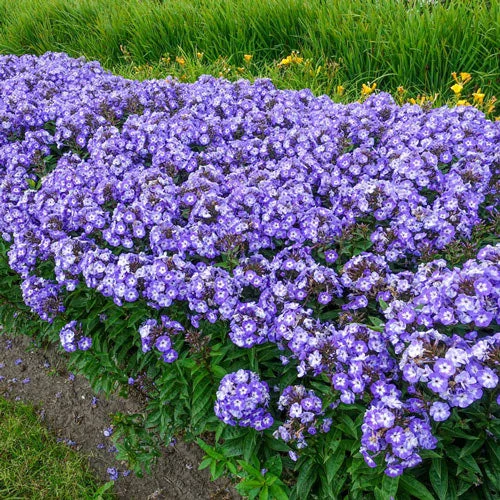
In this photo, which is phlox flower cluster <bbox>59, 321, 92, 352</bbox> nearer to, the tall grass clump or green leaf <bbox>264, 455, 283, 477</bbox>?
green leaf <bbox>264, 455, 283, 477</bbox>

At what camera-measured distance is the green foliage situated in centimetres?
337

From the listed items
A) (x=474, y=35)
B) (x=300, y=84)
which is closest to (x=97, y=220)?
(x=300, y=84)

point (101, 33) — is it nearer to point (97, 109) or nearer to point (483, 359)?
point (97, 109)

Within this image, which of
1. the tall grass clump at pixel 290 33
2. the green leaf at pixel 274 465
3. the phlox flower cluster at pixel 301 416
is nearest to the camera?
the phlox flower cluster at pixel 301 416

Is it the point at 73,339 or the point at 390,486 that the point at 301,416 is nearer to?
the point at 390,486

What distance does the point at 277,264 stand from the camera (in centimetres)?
270

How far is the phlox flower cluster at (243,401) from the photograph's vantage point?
2295 mm

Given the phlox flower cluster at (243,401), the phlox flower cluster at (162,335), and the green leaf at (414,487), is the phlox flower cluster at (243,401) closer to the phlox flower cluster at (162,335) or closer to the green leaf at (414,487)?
the phlox flower cluster at (162,335)

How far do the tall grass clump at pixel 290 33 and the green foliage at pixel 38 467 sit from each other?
4466mm

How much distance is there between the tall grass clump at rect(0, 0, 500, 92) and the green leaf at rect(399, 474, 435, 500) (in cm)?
429

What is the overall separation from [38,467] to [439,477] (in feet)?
8.45

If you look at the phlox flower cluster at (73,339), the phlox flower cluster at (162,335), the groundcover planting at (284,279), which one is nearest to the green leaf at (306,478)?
the groundcover planting at (284,279)

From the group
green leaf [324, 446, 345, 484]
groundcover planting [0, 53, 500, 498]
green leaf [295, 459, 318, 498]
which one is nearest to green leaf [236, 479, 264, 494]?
groundcover planting [0, 53, 500, 498]

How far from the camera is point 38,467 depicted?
355 centimetres
